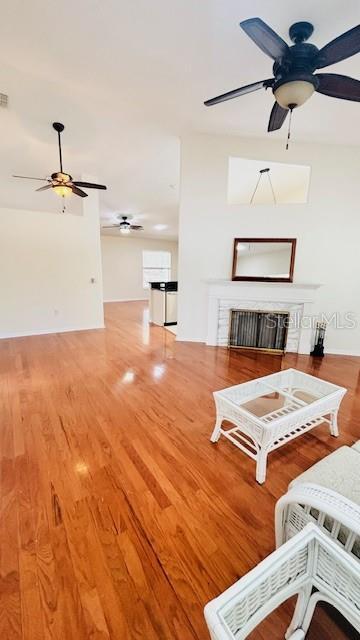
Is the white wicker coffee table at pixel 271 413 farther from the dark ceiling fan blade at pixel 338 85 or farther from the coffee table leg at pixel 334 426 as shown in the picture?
the dark ceiling fan blade at pixel 338 85

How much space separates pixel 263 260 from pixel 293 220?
0.74 m

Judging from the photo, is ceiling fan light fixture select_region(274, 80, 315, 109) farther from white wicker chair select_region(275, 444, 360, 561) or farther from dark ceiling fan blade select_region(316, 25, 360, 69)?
white wicker chair select_region(275, 444, 360, 561)

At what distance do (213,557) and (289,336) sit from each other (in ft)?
11.5

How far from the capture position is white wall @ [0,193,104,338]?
4.63 metres

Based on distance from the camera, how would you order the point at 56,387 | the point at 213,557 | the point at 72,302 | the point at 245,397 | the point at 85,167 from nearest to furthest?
the point at 213,557, the point at 245,397, the point at 56,387, the point at 85,167, the point at 72,302

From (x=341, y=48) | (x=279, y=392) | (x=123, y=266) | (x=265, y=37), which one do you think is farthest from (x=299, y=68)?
(x=123, y=266)

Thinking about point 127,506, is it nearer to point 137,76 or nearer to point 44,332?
point 137,76

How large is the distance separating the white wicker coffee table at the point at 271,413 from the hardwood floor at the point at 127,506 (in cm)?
12

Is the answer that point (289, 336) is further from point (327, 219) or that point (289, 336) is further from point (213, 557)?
point (213, 557)

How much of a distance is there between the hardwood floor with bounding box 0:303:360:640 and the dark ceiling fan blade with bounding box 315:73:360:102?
2.51m

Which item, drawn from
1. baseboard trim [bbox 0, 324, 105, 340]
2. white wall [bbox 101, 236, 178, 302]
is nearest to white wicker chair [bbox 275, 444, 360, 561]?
baseboard trim [bbox 0, 324, 105, 340]

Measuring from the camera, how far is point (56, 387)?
280cm

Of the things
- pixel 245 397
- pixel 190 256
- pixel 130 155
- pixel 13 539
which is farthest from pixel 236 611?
pixel 130 155

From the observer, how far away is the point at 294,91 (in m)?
1.75
